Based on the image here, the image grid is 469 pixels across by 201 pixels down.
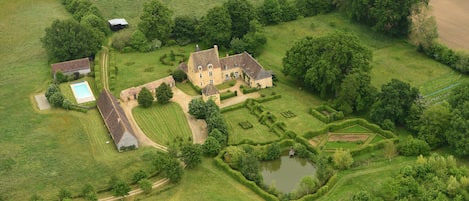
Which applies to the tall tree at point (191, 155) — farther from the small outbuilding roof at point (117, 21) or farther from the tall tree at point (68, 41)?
the small outbuilding roof at point (117, 21)

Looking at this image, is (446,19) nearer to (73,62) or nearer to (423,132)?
Result: (423,132)

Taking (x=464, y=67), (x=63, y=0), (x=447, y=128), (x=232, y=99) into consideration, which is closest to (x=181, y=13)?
(x=63, y=0)

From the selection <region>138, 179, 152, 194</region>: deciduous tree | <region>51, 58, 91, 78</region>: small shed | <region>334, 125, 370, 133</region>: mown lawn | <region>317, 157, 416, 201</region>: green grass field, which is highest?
<region>51, 58, 91, 78</region>: small shed

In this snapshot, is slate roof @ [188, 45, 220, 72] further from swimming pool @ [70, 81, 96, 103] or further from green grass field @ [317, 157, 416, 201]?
green grass field @ [317, 157, 416, 201]

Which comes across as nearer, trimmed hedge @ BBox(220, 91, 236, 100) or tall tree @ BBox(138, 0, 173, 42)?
trimmed hedge @ BBox(220, 91, 236, 100)

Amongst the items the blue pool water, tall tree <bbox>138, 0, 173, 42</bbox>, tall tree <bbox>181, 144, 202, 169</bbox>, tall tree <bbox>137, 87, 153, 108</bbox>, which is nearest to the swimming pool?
the blue pool water

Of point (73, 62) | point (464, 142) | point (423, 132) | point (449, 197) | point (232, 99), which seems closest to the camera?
point (449, 197)

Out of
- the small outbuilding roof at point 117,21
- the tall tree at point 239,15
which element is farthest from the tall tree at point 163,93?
the small outbuilding roof at point 117,21
